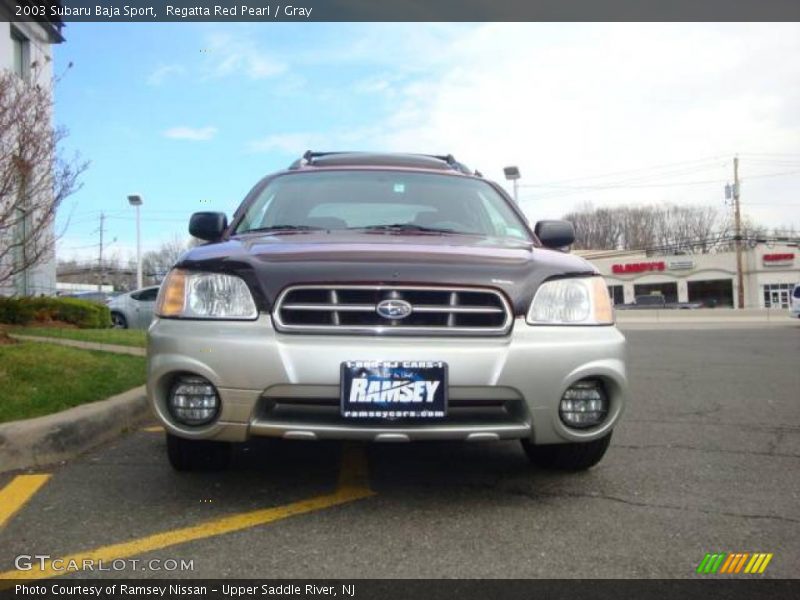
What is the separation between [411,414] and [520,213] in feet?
6.54

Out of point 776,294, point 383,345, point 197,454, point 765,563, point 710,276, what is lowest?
point 765,563

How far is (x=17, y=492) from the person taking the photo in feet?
10.6

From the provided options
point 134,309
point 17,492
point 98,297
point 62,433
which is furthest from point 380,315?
point 98,297

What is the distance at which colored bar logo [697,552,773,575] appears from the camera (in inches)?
94.4

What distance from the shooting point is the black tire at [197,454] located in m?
3.23

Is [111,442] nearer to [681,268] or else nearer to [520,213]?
[520,213]

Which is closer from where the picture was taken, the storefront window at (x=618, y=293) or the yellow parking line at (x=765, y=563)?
the yellow parking line at (x=765, y=563)

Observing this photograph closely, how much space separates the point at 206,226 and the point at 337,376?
5.22ft

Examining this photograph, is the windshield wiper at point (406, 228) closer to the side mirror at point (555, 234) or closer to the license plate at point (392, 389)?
the side mirror at point (555, 234)

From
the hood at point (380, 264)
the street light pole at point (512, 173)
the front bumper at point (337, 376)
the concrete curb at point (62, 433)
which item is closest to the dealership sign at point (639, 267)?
the street light pole at point (512, 173)

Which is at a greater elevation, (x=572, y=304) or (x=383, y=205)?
(x=383, y=205)

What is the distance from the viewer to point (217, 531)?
2.73 meters

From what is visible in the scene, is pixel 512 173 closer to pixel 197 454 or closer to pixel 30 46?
pixel 30 46
